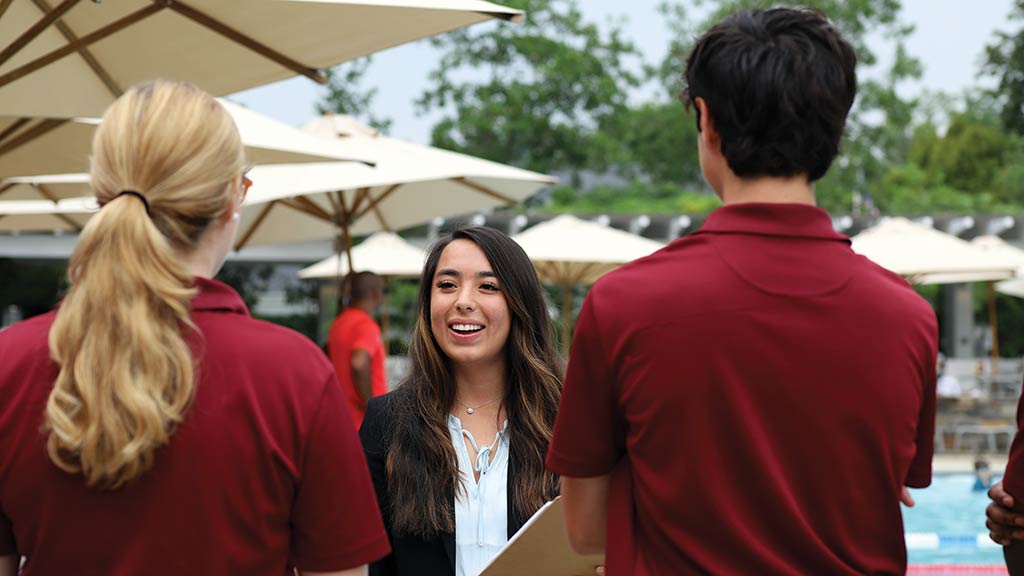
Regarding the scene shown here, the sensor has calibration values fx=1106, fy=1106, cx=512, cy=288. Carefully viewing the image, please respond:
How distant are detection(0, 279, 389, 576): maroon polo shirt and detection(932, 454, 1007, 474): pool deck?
12.8m

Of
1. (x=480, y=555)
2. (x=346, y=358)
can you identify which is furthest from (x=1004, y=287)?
(x=480, y=555)

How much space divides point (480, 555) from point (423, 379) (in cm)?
51

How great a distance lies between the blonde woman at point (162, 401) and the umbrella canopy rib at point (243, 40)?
261cm

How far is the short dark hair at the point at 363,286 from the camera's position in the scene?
23.9ft

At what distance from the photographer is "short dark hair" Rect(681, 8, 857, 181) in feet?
5.32

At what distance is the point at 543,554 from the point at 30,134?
396cm

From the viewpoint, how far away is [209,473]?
5.06 ft

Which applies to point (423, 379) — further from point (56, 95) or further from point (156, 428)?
point (56, 95)

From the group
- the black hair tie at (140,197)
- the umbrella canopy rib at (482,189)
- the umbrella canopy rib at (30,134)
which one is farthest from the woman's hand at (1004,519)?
the umbrella canopy rib at (482,189)

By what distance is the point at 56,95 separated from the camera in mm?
4441

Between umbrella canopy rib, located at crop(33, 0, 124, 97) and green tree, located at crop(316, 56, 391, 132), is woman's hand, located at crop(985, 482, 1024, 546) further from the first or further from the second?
green tree, located at crop(316, 56, 391, 132)

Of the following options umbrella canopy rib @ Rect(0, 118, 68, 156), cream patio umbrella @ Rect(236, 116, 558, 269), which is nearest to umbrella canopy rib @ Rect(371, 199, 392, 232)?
cream patio umbrella @ Rect(236, 116, 558, 269)

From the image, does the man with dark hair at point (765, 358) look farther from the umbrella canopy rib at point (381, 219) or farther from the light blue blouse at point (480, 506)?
the umbrella canopy rib at point (381, 219)

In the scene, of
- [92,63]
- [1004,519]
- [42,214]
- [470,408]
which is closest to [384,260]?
[42,214]
